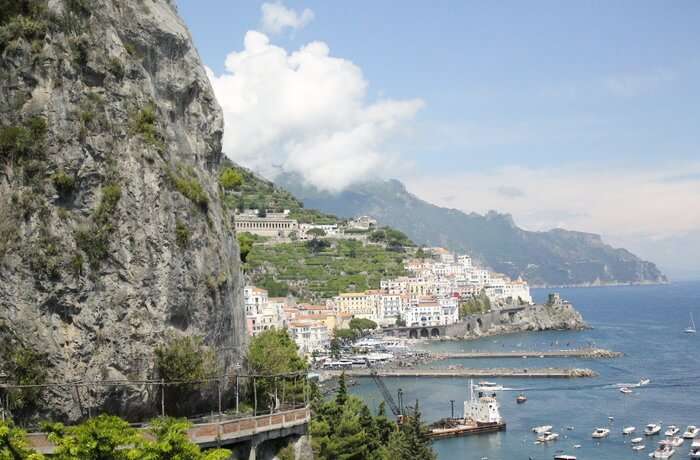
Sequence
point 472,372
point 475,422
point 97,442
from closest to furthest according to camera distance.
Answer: point 97,442
point 475,422
point 472,372

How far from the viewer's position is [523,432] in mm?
58469

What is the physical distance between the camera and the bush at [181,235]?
22.4 meters

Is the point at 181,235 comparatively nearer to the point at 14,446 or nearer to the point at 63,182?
the point at 63,182

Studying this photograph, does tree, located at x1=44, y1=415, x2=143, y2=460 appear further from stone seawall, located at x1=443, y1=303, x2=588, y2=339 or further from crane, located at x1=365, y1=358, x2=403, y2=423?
stone seawall, located at x1=443, y1=303, x2=588, y2=339

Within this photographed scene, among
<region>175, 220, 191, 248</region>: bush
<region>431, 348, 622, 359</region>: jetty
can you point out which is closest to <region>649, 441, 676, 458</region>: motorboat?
<region>175, 220, 191, 248</region>: bush

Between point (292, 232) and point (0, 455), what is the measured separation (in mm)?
142912

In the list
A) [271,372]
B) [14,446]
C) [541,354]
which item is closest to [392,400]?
[271,372]

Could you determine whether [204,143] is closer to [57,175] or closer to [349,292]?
[57,175]

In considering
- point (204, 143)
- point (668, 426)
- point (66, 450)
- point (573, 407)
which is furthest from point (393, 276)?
point (66, 450)

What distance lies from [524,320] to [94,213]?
131083 mm

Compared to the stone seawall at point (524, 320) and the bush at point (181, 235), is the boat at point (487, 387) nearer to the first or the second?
the bush at point (181, 235)

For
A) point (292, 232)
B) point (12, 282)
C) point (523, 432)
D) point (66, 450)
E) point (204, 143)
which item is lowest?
point (523, 432)

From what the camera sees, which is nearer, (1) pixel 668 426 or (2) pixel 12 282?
(2) pixel 12 282

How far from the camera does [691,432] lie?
54.9 meters
